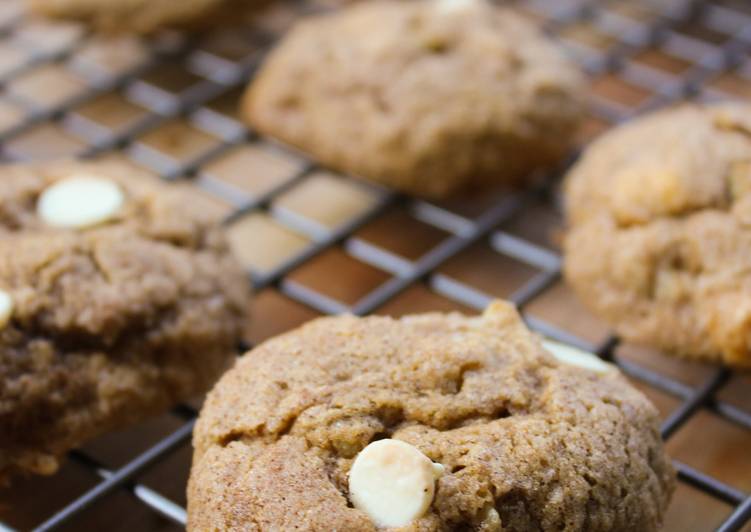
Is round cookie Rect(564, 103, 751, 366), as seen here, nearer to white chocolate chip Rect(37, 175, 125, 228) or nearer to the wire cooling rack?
the wire cooling rack

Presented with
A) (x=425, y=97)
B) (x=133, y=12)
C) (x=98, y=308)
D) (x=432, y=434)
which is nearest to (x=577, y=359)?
(x=432, y=434)

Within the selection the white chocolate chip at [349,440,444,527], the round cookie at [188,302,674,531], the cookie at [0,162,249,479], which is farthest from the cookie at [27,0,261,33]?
the white chocolate chip at [349,440,444,527]

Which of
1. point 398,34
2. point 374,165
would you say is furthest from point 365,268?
point 398,34

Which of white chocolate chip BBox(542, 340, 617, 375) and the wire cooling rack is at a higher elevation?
white chocolate chip BBox(542, 340, 617, 375)

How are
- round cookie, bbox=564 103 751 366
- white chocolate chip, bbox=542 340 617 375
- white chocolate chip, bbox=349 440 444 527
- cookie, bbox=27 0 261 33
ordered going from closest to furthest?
white chocolate chip, bbox=349 440 444 527
white chocolate chip, bbox=542 340 617 375
round cookie, bbox=564 103 751 366
cookie, bbox=27 0 261 33

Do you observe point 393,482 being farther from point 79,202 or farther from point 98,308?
point 79,202

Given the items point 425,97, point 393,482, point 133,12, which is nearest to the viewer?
point 393,482

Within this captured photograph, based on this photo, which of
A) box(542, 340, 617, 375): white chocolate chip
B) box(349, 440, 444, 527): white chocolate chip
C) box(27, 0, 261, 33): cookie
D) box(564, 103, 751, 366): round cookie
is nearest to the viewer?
box(349, 440, 444, 527): white chocolate chip
